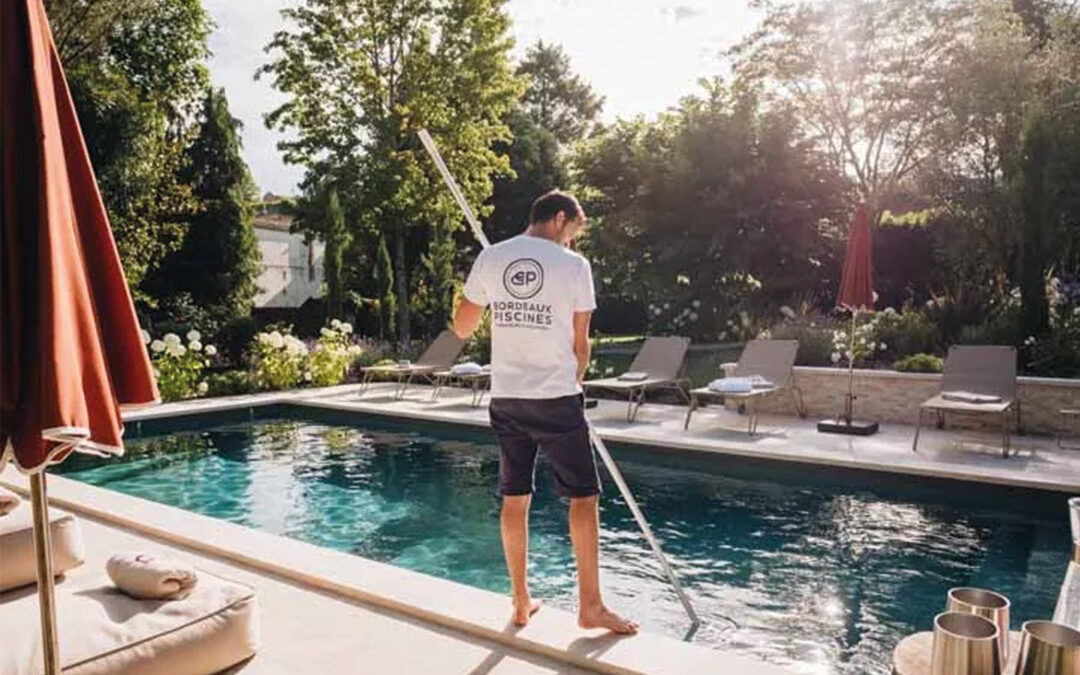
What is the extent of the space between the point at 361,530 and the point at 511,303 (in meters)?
3.62

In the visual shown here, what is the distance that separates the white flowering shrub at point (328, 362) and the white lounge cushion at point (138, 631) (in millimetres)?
10444

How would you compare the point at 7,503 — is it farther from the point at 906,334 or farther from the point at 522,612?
the point at 906,334

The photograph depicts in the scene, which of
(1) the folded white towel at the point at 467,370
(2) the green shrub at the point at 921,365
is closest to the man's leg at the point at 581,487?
(2) the green shrub at the point at 921,365

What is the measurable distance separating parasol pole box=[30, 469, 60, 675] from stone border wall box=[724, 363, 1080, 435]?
867 cm

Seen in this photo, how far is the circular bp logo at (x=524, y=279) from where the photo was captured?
3084mm

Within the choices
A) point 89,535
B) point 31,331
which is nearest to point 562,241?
point 31,331

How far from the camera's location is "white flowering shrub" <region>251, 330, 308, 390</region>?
1286cm

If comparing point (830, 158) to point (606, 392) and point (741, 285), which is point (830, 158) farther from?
point (606, 392)

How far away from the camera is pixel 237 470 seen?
8.14 m

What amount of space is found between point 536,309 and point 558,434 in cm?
50

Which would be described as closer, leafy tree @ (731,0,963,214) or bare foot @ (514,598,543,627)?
bare foot @ (514,598,543,627)

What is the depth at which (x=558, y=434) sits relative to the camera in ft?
10.2

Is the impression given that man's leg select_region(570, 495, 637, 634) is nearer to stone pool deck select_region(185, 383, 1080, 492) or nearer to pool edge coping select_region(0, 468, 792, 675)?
pool edge coping select_region(0, 468, 792, 675)

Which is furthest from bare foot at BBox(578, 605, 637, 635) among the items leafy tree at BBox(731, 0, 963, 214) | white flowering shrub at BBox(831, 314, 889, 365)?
leafy tree at BBox(731, 0, 963, 214)
